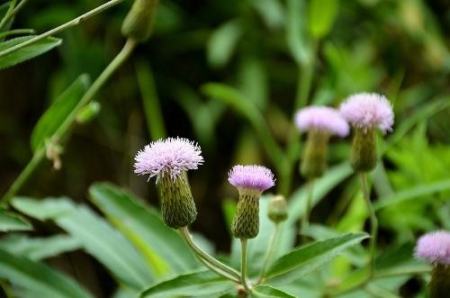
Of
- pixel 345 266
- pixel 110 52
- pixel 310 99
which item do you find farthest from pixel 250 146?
pixel 345 266

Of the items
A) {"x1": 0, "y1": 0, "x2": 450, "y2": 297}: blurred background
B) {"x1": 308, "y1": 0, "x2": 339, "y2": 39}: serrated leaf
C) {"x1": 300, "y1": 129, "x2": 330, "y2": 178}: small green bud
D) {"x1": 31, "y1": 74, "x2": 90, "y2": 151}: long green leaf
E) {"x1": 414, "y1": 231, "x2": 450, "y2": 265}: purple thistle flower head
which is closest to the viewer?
{"x1": 414, "y1": 231, "x2": 450, "y2": 265}: purple thistle flower head

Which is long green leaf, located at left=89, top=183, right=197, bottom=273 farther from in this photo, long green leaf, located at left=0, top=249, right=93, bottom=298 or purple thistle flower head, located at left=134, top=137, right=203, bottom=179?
purple thistle flower head, located at left=134, top=137, right=203, bottom=179

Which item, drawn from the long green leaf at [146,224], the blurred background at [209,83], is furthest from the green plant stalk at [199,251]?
the blurred background at [209,83]

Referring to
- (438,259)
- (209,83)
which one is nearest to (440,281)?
(438,259)

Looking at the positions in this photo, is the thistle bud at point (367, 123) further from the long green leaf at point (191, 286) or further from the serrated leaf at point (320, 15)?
the serrated leaf at point (320, 15)

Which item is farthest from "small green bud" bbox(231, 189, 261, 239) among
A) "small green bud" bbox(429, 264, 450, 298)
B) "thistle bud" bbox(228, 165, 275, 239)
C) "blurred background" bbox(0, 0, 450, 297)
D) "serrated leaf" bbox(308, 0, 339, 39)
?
"blurred background" bbox(0, 0, 450, 297)

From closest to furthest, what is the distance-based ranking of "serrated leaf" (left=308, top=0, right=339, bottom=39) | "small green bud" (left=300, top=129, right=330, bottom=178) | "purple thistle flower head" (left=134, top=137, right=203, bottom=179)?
"purple thistle flower head" (left=134, top=137, right=203, bottom=179) → "small green bud" (left=300, top=129, right=330, bottom=178) → "serrated leaf" (left=308, top=0, right=339, bottom=39)
